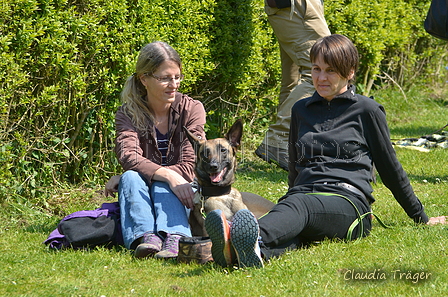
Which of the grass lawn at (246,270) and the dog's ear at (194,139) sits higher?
the dog's ear at (194,139)

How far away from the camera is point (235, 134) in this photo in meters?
4.54

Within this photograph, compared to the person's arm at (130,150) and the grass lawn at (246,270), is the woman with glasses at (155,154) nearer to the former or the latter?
the person's arm at (130,150)

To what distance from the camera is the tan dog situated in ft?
14.4

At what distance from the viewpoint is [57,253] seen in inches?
170

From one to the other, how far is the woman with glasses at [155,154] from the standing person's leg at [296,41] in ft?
7.82

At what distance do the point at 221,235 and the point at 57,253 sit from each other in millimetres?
1503

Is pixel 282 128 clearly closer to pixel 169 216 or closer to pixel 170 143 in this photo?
pixel 170 143

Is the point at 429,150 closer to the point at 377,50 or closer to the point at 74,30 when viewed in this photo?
the point at 377,50

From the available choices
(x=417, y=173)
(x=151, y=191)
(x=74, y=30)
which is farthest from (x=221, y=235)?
(x=417, y=173)

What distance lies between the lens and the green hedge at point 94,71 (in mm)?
5324

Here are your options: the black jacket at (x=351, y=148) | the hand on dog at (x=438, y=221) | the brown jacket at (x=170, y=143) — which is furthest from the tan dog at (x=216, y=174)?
the hand on dog at (x=438, y=221)

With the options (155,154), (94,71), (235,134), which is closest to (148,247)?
(155,154)

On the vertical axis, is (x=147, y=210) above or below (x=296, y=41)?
below

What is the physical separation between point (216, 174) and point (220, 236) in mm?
940
